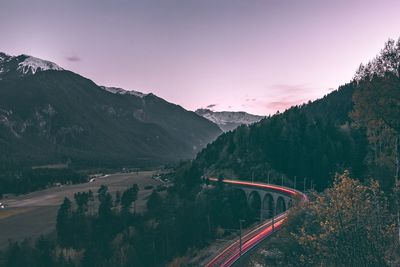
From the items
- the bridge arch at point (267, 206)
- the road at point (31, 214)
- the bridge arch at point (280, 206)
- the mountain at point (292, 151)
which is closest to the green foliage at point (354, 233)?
the bridge arch at point (280, 206)

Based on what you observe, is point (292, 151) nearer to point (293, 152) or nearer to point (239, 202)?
point (293, 152)

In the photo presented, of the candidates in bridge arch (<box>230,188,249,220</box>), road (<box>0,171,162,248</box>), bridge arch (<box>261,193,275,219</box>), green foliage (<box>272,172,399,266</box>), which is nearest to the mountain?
bridge arch (<box>230,188,249,220</box>)

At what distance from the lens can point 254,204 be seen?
4621 inches

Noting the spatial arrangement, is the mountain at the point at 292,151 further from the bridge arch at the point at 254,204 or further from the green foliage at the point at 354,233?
the green foliage at the point at 354,233

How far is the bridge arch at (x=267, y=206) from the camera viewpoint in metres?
111

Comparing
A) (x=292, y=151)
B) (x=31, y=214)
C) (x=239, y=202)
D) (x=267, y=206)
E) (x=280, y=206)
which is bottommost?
(x=31, y=214)

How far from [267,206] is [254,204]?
4.86 m

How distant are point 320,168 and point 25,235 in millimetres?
96912

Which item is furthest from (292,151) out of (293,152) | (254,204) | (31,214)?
(31,214)

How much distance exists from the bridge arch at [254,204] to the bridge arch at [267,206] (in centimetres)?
207

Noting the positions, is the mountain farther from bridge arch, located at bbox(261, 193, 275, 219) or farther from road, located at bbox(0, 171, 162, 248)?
road, located at bbox(0, 171, 162, 248)

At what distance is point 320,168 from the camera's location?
4779 inches

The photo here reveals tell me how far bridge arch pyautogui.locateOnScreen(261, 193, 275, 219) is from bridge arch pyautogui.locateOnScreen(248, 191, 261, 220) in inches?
81.7

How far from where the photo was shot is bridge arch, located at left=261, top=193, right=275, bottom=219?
4377 inches
